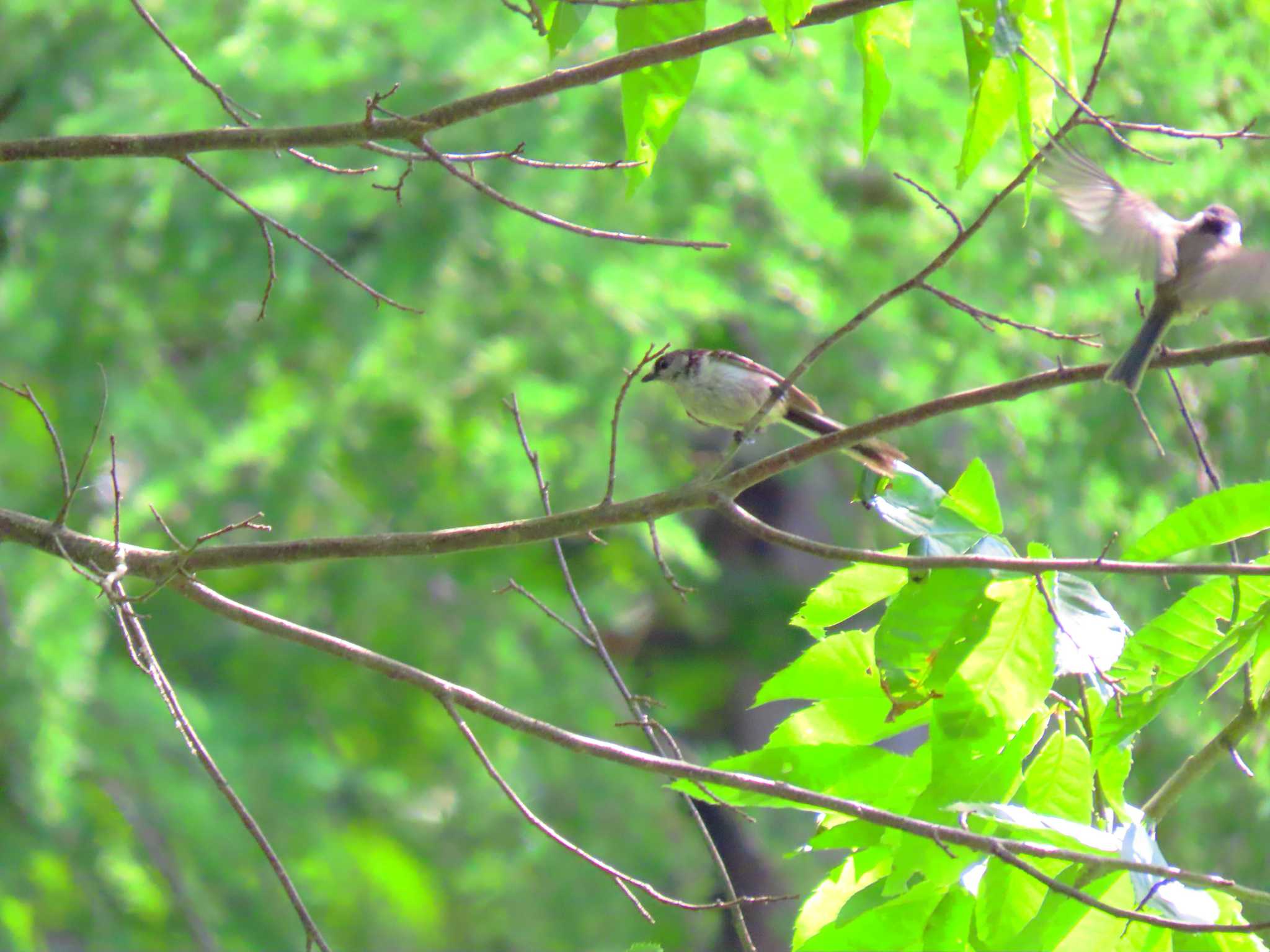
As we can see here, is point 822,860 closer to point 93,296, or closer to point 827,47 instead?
point 827,47

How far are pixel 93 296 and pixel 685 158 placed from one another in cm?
327

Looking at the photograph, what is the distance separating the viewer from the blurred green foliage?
5809 mm

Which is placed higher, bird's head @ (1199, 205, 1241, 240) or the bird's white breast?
the bird's white breast

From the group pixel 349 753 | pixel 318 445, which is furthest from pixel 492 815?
pixel 318 445

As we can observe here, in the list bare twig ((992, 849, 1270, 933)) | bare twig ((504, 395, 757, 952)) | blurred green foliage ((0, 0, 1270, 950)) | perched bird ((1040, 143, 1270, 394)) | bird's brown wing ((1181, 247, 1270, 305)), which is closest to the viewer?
bare twig ((992, 849, 1270, 933))

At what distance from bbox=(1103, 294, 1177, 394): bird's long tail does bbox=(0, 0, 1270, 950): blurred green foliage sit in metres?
2.33

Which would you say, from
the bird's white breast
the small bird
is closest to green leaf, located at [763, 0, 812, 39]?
the small bird

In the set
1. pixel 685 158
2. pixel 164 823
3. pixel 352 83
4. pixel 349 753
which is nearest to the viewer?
pixel 352 83

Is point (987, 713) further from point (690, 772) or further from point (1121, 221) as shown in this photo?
point (1121, 221)

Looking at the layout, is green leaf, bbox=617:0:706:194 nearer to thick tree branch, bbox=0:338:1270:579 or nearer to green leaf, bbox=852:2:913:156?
green leaf, bbox=852:2:913:156

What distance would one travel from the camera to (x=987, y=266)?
21.7ft

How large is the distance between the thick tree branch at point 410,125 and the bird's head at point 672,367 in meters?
2.31

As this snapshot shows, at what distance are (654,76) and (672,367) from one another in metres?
2.32

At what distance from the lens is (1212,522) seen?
6.21 feet
